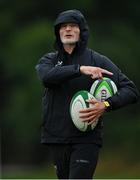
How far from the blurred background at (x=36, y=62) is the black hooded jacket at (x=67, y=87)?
55.6 ft

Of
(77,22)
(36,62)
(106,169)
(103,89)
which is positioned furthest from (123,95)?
(36,62)

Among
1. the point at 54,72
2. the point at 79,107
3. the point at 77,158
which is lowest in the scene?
the point at 77,158

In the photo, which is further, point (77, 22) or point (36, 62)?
point (36, 62)

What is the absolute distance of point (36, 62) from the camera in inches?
1030

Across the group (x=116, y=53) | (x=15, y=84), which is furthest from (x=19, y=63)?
(x=116, y=53)

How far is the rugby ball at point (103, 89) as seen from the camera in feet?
25.5

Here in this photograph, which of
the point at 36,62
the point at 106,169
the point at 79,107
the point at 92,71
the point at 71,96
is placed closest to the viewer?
the point at 92,71

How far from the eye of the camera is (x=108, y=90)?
7.84m

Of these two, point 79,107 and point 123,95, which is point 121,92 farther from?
point 79,107

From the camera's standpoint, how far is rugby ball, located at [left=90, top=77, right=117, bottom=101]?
7777mm

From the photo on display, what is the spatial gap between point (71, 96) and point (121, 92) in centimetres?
44

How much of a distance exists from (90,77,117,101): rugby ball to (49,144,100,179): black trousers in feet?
1.41

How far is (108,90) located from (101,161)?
18565 millimetres

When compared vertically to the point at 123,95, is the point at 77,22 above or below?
above
